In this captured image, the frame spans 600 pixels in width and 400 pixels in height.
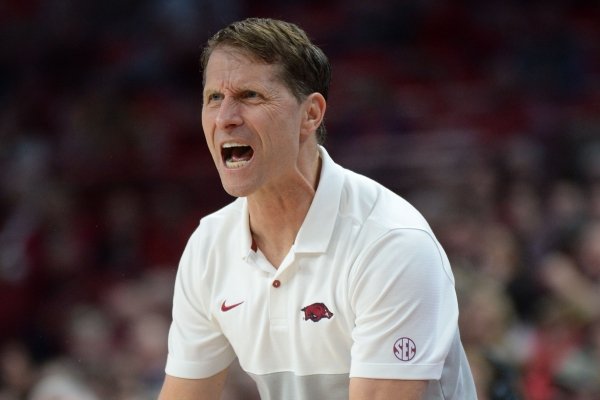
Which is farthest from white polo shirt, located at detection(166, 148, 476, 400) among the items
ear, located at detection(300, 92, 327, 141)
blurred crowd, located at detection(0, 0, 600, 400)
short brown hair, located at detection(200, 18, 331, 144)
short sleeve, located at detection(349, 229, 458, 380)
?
blurred crowd, located at detection(0, 0, 600, 400)

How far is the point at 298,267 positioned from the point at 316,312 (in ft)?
0.44

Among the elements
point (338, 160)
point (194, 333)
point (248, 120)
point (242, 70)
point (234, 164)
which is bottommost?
point (338, 160)

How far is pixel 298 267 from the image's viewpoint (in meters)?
2.75

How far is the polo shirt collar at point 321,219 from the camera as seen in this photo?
2730mm

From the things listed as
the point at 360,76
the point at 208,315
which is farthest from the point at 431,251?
the point at 360,76

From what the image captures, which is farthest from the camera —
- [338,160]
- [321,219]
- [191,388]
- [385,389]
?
[338,160]

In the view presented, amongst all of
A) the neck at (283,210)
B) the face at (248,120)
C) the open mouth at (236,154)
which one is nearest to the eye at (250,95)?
the face at (248,120)

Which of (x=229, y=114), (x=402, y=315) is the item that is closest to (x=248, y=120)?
(x=229, y=114)

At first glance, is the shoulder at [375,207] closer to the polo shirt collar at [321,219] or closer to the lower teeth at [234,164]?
the polo shirt collar at [321,219]

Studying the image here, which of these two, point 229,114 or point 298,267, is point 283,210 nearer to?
point 298,267

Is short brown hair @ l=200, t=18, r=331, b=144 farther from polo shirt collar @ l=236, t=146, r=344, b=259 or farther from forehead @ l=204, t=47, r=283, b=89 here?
polo shirt collar @ l=236, t=146, r=344, b=259

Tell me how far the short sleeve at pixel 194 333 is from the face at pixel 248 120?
1.09 feet

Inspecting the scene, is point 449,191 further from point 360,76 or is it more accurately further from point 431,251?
point 431,251

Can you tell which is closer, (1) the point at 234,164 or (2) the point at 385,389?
(2) the point at 385,389
